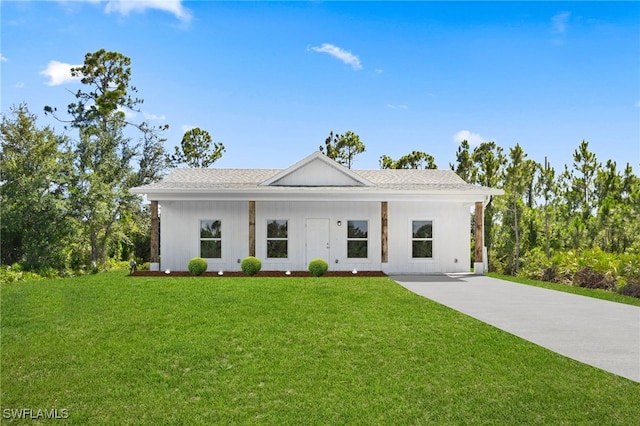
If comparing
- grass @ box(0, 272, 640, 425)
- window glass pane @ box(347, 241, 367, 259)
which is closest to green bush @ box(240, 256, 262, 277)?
window glass pane @ box(347, 241, 367, 259)

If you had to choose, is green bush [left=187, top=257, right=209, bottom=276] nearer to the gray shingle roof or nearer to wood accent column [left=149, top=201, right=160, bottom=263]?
wood accent column [left=149, top=201, right=160, bottom=263]

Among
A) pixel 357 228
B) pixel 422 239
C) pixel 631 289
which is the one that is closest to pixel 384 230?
pixel 357 228

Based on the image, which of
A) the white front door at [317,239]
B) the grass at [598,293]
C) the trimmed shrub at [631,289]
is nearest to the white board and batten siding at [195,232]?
the white front door at [317,239]

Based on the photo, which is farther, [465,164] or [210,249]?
[465,164]

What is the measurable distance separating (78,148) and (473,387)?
74.4ft

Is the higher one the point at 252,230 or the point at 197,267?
the point at 252,230

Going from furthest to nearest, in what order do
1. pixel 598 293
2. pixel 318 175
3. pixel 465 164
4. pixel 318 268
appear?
pixel 465 164 → pixel 318 175 → pixel 318 268 → pixel 598 293

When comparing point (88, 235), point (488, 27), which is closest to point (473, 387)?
point (488, 27)

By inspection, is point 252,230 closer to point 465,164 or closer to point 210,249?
point 210,249

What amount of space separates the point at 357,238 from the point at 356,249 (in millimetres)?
434

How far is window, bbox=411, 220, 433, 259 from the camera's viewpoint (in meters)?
18.4

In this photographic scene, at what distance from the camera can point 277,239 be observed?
59.5 ft

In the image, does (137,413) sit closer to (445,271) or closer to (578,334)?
(578,334)

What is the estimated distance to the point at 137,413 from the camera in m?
5.12
